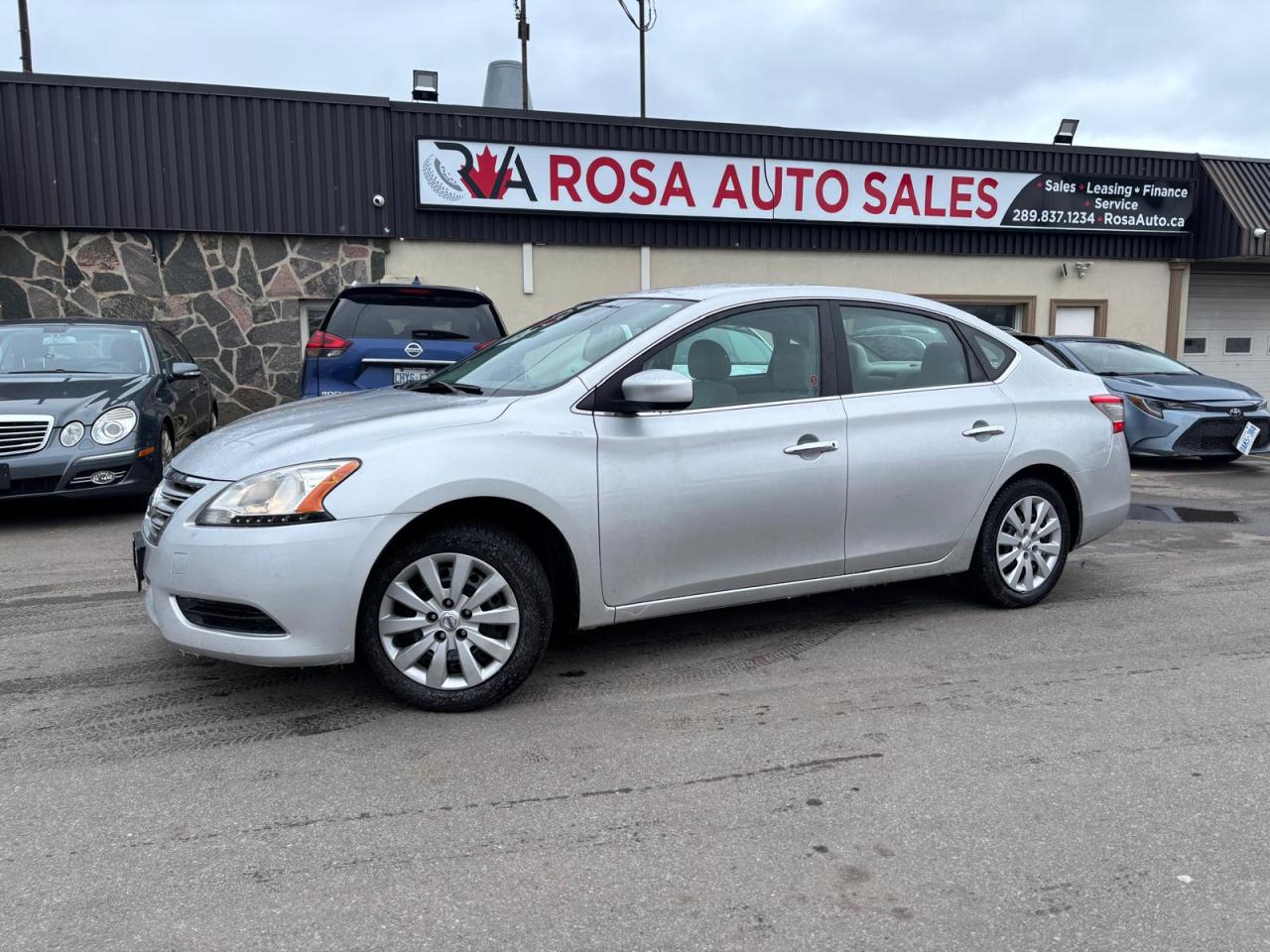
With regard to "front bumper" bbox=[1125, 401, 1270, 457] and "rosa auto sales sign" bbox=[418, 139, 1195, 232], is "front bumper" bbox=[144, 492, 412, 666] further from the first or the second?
"rosa auto sales sign" bbox=[418, 139, 1195, 232]

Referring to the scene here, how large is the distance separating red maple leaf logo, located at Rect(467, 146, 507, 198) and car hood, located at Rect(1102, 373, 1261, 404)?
7620 millimetres

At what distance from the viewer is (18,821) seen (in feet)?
9.65

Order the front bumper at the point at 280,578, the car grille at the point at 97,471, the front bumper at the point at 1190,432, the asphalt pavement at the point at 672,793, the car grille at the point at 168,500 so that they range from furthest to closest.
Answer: the front bumper at the point at 1190,432 < the car grille at the point at 97,471 < the car grille at the point at 168,500 < the front bumper at the point at 280,578 < the asphalt pavement at the point at 672,793

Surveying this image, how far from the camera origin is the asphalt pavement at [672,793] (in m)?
2.52

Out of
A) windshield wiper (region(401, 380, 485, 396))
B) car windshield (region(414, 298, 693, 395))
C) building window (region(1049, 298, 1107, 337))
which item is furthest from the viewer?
building window (region(1049, 298, 1107, 337))

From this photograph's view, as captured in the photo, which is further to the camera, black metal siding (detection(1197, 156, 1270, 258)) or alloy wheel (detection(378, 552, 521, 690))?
black metal siding (detection(1197, 156, 1270, 258))

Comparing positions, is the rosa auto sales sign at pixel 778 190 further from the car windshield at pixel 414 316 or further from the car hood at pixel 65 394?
the car hood at pixel 65 394

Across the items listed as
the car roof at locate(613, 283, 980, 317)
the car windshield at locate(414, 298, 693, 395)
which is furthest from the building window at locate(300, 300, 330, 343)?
the car roof at locate(613, 283, 980, 317)

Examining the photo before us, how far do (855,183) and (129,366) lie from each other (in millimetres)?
10406

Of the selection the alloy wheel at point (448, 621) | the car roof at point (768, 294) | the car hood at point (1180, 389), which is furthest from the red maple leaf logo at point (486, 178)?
the alloy wheel at point (448, 621)

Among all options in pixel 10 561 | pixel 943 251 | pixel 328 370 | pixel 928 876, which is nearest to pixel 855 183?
pixel 943 251

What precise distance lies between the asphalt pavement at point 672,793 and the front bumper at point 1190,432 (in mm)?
5955

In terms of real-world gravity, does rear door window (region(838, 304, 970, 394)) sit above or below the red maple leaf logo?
below

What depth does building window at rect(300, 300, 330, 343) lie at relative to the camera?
42.2 feet
